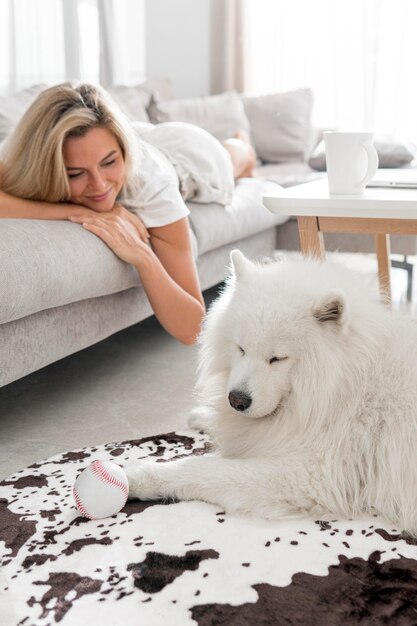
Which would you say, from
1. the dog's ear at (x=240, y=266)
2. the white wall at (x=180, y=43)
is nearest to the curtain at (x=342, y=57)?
the white wall at (x=180, y=43)

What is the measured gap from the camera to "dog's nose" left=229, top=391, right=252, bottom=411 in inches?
62.7

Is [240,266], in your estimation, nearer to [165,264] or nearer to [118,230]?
[118,230]

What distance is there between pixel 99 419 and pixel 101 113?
1.03 meters

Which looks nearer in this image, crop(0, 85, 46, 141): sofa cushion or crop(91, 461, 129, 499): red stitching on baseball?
crop(91, 461, 129, 499): red stitching on baseball

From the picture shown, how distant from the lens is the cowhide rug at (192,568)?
1297mm

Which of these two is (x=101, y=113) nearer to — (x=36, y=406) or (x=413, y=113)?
(x=36, y=406)

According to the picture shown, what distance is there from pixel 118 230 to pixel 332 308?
1.12 metres

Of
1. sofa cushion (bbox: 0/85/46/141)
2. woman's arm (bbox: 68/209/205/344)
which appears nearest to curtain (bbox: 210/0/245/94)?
sofa cushion (bbox: 0/85/46/141)

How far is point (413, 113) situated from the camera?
6.16 meters

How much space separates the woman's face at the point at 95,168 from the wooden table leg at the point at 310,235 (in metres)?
0.73

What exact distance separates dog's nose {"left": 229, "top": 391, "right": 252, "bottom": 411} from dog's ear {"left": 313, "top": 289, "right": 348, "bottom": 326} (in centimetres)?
24

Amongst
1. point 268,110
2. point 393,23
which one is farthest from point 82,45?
point 393,23

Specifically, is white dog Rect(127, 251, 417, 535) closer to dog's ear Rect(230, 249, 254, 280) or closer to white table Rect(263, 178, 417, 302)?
dog's ear Rect(230, 249, 254, 280)

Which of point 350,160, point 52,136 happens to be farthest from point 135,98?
point 350,160
